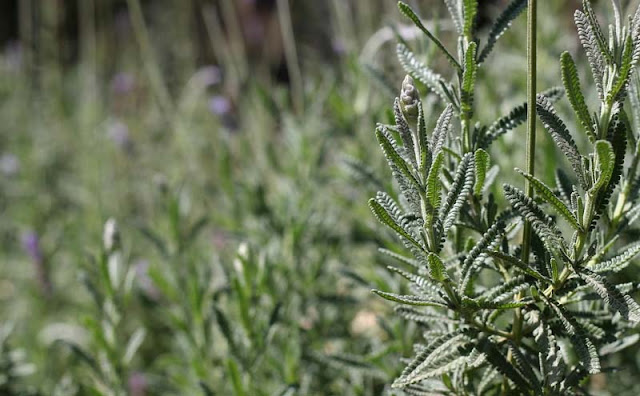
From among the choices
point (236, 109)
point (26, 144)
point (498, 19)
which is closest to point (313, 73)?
point (236, 109)

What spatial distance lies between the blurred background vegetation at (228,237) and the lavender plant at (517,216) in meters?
0.25

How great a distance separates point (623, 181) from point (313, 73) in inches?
70.0

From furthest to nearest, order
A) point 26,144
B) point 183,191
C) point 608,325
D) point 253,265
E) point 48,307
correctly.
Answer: point 26,144 → point 48,307 → point 183,191 → point 253,265 → point 608,325

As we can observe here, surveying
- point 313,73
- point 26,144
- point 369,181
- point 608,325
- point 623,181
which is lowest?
point 608,325

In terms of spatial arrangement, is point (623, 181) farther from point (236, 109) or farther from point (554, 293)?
point (236, 109)

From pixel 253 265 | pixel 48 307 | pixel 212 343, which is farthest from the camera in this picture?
pixel 48 307

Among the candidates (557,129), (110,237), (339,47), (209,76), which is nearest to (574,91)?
(557,129)

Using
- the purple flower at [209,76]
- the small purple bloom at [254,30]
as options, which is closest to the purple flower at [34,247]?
the purple flower at [209,76]

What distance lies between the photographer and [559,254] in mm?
599

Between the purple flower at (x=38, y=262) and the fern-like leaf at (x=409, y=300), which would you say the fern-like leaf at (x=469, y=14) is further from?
the purple flower at (x=38, y=262)

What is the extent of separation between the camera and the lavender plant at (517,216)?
0.56m

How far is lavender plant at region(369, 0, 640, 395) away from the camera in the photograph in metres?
0.56

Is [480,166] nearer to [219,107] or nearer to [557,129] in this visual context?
[557,129]

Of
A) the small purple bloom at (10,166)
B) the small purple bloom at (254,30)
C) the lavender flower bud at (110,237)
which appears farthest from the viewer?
the small purple bloom at (254,30)
